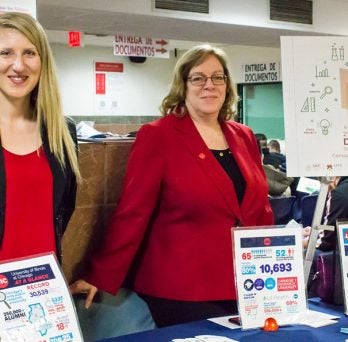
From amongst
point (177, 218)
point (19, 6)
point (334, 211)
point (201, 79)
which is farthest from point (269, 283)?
point (19, 6)

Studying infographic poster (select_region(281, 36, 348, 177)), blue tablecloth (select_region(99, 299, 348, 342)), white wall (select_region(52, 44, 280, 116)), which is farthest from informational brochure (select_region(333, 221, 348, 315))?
white wall (select_region(52, 44, 280, 116))

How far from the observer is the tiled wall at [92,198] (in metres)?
2.42

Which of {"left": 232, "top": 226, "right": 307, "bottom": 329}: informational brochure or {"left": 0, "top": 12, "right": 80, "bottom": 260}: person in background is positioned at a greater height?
{"left": 0, "top": 12, "right": 80, "bottom": 260}: person in background

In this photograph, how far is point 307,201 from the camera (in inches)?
172

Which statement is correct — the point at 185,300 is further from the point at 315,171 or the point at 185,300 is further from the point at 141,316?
the point at 315,171

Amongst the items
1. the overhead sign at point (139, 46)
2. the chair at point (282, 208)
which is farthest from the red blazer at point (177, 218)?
the overhead sign at point (139, 46)

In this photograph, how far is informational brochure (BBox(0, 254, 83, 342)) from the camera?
1.55 meters

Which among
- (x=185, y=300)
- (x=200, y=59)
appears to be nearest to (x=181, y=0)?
(x=200, y=59)

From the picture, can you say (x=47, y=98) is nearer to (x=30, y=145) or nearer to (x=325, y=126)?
(x=30, y=145)

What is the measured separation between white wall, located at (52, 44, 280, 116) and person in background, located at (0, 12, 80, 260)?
27.9 ft

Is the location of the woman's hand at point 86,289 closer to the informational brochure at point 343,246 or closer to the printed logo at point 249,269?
the printed logo at point 249,269

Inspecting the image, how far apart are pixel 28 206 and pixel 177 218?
62 centimetres

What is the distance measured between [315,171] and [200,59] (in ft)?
2.01

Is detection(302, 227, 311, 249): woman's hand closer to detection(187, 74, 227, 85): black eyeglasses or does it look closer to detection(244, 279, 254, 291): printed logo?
detection(244, 279, 254, 291): printed logo
